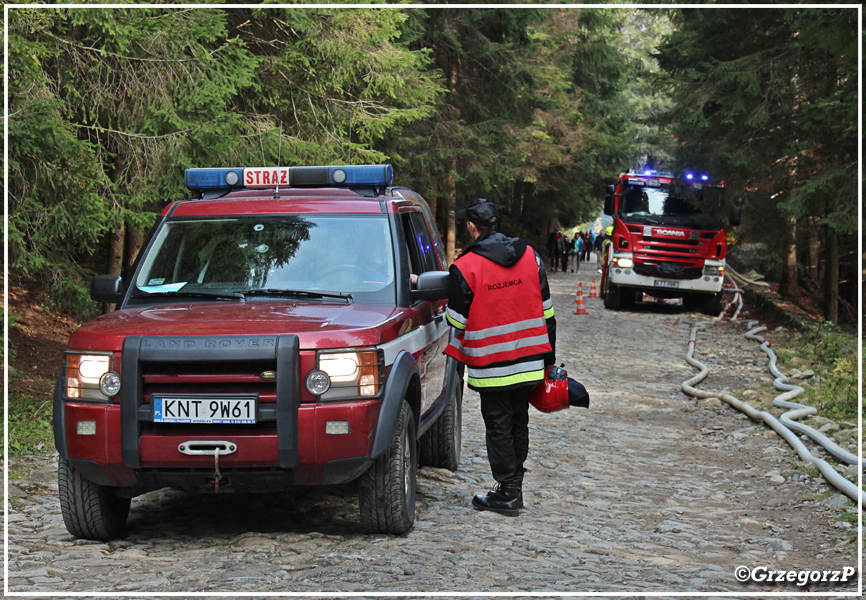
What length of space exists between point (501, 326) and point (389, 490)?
1405 millimetres

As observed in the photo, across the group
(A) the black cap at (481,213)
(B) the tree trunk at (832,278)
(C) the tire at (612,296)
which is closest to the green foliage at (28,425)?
(A) the black cap at (481,213)

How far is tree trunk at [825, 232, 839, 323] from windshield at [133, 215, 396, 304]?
17666 millimetres

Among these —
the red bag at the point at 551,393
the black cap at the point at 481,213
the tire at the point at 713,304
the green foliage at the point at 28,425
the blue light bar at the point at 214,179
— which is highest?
the blue light bar at the point at 214,179

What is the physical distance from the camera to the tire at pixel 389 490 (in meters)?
5.46

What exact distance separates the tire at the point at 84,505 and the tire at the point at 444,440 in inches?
108

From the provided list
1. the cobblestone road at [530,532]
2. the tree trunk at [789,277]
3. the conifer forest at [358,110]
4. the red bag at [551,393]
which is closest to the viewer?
the cobblestone road at [530,532]

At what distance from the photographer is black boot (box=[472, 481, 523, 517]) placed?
254 inches

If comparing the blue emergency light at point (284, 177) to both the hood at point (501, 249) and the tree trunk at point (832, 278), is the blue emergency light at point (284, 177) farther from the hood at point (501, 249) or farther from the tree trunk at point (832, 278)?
the tree trunk at point (832, 278)

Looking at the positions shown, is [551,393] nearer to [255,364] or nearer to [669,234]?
[255,364]

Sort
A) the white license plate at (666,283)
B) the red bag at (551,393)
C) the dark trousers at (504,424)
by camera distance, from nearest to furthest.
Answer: the dark trousers at (504,424)
the red bag at (551,393)
the white license plate at (666,283)

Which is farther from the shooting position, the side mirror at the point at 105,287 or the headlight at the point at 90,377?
the side mirror at the point at 105,287

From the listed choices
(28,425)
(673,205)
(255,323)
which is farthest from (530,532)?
(673,205)

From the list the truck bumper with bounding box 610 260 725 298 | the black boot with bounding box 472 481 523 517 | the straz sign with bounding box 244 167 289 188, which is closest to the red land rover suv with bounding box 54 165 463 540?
the straz sign with bounding box 244 167 289 188

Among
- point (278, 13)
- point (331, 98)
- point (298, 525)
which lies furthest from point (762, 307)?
point (298, 525)
